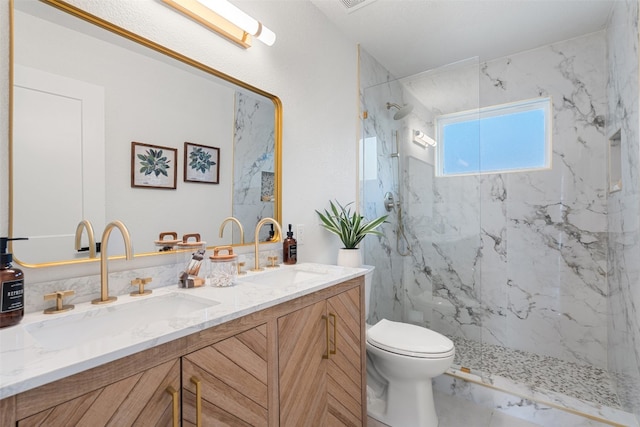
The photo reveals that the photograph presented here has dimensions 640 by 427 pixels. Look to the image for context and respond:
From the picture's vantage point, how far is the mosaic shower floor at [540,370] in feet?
6.37

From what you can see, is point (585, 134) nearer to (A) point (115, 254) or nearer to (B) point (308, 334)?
(B) point (308, 334)

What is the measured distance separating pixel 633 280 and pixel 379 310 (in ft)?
4.96

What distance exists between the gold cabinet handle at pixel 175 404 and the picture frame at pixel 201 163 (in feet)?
2.77

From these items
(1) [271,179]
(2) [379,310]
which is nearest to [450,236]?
(2) [379,310]

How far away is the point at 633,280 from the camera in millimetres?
1639

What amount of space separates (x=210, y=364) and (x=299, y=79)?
5.32ft

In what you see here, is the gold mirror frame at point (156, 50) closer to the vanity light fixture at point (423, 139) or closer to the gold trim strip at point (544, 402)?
the vanity light fixture at point (423, 139)

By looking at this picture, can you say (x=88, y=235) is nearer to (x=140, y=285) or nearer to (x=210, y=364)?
(x=140, y=285)

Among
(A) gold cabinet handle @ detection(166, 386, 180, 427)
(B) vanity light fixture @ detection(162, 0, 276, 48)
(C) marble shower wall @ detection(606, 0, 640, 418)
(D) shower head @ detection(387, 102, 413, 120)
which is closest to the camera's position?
(A) gold cabinet handle @ detection(166, 386, 180, 427)

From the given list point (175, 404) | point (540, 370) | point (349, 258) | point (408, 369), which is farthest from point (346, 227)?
point (540, 370)

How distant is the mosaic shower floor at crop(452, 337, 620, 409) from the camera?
1.94 metres

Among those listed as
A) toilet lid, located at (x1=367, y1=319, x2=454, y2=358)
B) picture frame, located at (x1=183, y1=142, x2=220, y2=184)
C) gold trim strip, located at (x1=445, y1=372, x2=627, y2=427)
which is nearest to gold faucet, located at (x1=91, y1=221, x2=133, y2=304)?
picture frame, located at (x1=183, y1=142, x2=220, y2=184)

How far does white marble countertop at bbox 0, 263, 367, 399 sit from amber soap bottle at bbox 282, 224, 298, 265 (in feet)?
1.58

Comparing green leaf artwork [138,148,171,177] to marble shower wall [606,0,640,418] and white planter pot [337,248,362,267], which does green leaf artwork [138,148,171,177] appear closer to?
white planter pot [337,248,362,267]
